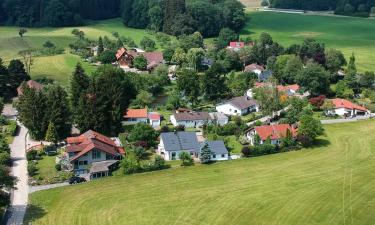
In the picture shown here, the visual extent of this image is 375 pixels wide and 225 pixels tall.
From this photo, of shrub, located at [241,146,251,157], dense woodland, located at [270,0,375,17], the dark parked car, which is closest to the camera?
the dark parked car

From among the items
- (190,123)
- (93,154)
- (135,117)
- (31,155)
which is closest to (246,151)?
(190,123)

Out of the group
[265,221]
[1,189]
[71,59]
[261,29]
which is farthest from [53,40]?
[265,221]

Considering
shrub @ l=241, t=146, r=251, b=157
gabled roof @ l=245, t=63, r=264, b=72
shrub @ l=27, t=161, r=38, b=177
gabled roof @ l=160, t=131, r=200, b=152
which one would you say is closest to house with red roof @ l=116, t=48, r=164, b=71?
gabled roof @ l=245, t=63, r=264, b=72

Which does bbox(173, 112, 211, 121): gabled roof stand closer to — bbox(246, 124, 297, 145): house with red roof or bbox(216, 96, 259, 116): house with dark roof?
bbox(216, 96, 259, 116): house with dark roof

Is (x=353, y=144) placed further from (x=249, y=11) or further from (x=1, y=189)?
(x=249, y=11)

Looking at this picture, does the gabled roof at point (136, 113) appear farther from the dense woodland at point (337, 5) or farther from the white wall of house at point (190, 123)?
the dense woodland at point (337, 5)

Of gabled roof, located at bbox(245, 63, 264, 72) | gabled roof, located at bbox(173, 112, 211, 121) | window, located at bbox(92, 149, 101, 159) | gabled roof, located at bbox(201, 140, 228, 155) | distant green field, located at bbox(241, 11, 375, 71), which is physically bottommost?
window, located at bbox(92, 149, 101, 159)

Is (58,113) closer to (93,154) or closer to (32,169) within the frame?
(93,154)

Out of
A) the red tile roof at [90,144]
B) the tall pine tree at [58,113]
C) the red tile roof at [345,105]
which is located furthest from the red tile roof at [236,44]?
the red tile roof at [90,144]
